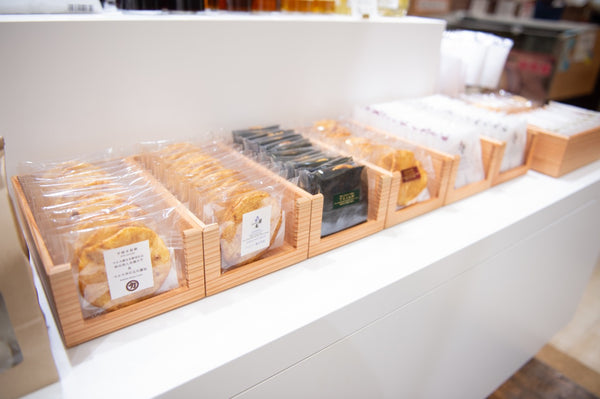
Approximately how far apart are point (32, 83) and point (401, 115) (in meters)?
1.04

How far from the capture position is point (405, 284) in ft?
3.13

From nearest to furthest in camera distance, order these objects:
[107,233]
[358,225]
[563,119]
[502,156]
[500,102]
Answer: [107,233] → [358,225] → [502,156] → [563,119] → [500,102]

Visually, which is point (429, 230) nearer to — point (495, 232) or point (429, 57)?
point (495, 232)

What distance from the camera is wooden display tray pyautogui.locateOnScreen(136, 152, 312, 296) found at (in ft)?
2.71

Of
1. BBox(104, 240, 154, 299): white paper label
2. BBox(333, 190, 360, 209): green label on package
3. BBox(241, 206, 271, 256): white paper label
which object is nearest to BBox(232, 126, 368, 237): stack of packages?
BBox(333, 190, 360, 209): green label on package

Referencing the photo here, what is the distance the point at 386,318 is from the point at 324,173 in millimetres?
354

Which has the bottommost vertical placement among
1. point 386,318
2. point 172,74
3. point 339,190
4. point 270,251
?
point 386,318

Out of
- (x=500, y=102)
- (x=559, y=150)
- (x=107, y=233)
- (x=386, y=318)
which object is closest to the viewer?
(x=107, y=233)

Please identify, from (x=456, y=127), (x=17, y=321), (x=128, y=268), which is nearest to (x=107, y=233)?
(x=128, y=268)

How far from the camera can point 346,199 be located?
1013 millimetres

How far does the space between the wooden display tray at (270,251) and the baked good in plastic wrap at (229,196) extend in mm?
10

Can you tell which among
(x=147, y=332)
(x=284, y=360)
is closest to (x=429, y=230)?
(x=284, y=360)

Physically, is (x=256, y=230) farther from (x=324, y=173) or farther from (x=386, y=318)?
(x=386, y=318)

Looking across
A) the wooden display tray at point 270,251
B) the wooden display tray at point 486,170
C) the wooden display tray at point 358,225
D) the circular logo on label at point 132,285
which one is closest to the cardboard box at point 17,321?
the circular logo on label at point 132,285
